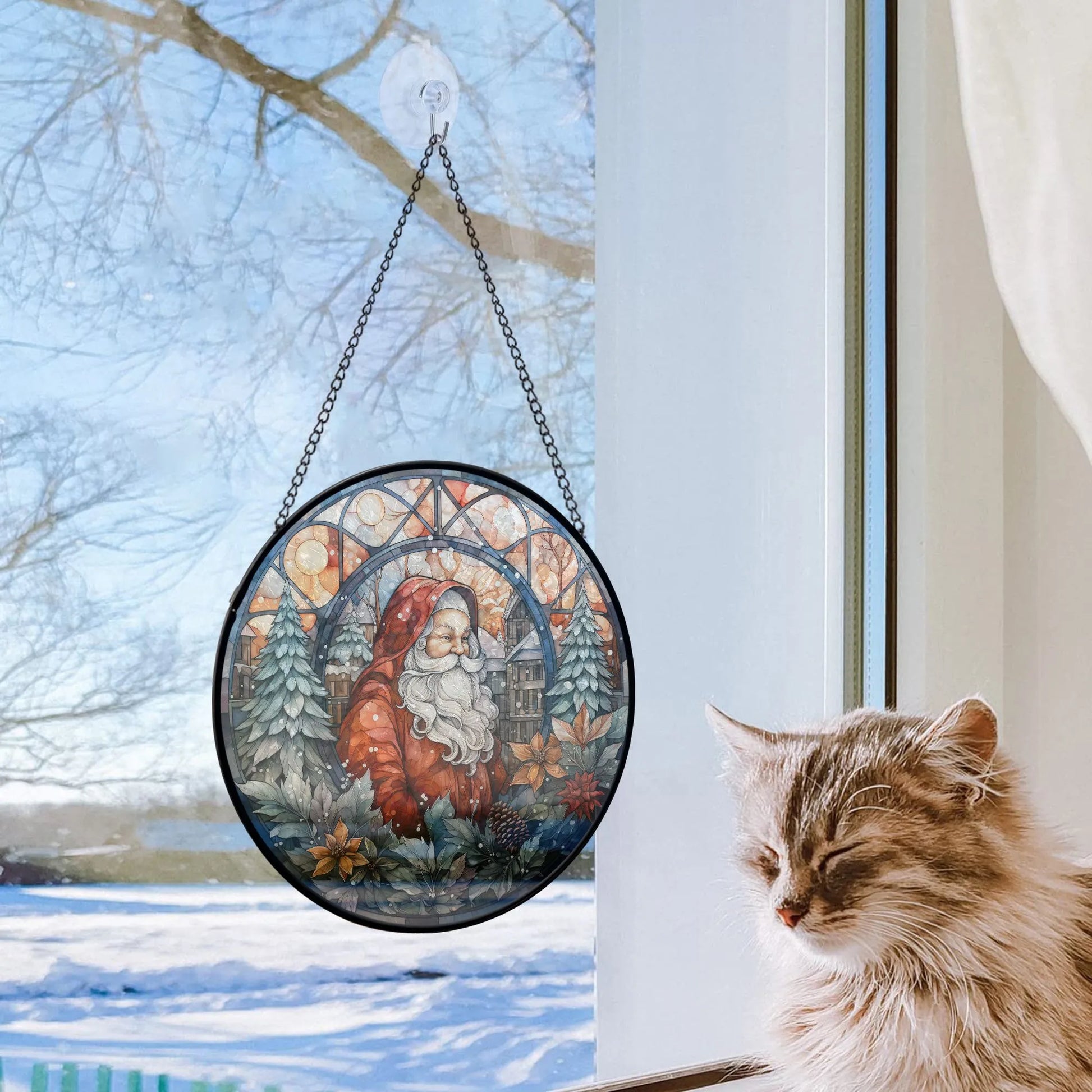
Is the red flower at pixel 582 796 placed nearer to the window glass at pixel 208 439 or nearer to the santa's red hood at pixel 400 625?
the window glass at pixel 208 439

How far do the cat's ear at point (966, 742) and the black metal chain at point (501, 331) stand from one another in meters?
0.43

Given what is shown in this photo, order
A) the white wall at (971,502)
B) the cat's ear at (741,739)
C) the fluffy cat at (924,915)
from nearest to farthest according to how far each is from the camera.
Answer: the fluffy cat at (924,915) < the cat's ear at (741,739) < the white wall at (971,502)

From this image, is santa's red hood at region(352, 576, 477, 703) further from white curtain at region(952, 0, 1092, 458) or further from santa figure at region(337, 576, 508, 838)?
white curtain at region(952, 0, 1092, 458)

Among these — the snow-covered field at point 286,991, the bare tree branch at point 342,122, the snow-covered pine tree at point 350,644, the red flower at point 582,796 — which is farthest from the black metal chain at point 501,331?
the snow-covered field at point 286,991

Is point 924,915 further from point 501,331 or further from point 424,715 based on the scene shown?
point 501,331

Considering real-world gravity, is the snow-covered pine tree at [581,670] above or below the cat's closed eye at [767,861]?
above

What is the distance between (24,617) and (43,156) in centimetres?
41

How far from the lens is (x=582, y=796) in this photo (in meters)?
0.92

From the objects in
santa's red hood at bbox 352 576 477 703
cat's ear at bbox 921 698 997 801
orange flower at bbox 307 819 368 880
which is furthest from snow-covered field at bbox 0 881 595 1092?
cat's ear at bbox 921 698 997 801

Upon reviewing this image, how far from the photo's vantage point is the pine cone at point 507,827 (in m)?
0.88

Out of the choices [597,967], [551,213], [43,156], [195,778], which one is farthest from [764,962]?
[43,156]

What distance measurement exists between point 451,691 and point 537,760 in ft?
0.33

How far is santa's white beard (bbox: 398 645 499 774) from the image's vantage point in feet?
2.85

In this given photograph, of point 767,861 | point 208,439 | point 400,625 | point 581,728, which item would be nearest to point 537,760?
point 581,728
